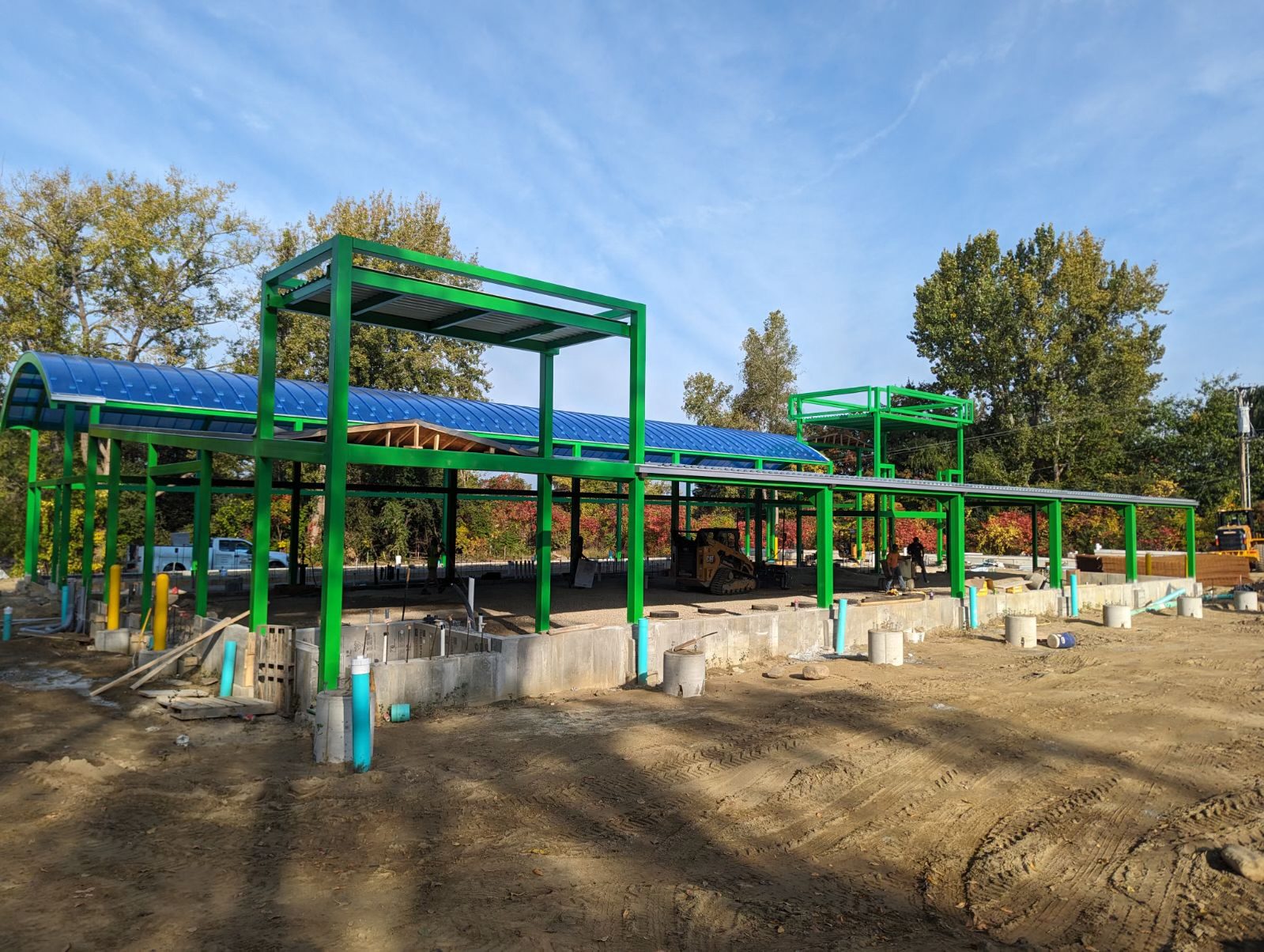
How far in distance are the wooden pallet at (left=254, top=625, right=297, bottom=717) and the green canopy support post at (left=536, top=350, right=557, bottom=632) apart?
3.54m

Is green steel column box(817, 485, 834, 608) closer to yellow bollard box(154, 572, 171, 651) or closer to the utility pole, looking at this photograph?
yellow bollard box(154, 572, 171, 651)

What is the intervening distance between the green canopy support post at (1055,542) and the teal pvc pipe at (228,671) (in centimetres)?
1989

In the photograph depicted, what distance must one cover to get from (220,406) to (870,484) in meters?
14.9

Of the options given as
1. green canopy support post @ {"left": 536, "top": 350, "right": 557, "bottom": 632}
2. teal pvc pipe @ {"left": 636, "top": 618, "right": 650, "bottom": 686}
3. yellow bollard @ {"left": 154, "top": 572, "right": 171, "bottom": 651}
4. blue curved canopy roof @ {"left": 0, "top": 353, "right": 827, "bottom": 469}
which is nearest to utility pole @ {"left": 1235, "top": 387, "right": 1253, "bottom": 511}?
blue curved canopy roof @ {"left": 0, "top": 353, "right": 827, "bottom": 469}

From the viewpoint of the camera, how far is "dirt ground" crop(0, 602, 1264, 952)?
5.25 m

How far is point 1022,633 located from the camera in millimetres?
17219

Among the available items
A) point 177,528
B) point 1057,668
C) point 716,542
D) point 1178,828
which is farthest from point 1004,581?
point 177,528

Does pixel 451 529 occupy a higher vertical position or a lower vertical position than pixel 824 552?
higher

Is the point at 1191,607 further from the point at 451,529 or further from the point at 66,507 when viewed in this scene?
the point at 66,507

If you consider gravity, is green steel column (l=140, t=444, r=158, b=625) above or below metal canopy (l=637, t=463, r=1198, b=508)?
below

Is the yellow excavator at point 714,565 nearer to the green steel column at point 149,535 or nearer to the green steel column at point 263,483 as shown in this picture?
the green steel column at point 263,483

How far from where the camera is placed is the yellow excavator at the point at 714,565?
75.7ft

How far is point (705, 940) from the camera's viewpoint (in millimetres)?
5070

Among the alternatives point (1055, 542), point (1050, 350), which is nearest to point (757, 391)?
point (1050, 350)
